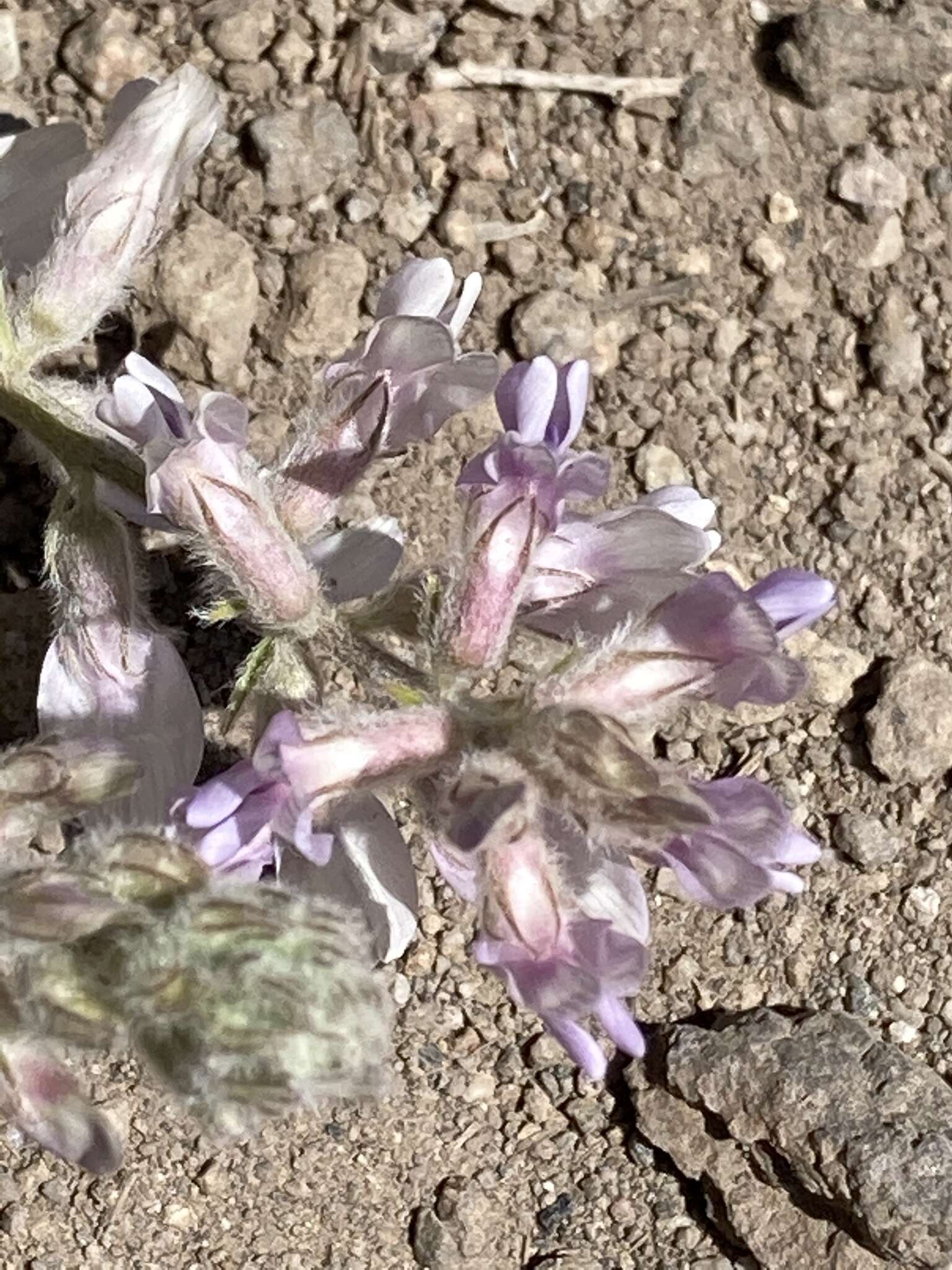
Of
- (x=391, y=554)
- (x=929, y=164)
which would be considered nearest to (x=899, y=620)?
(x=929, y=164)

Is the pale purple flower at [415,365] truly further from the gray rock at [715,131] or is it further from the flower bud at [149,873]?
the gray rock at [715,131]

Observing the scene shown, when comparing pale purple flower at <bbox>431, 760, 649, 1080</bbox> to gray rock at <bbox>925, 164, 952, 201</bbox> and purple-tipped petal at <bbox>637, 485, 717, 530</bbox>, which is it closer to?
purple-tipped petal at <bbox>637, 485, 717, 530</bbox>

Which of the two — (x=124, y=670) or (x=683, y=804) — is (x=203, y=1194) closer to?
(x=124, y=670)

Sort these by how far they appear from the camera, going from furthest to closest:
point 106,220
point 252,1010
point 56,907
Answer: point 106,220 < point 56,907 < point 252,1010

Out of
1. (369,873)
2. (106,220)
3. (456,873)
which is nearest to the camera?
(456,873)

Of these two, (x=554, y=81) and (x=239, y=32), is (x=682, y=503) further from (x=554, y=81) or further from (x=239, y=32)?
(x=239, y=32)

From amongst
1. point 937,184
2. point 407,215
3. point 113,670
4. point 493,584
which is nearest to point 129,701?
point 113,670
